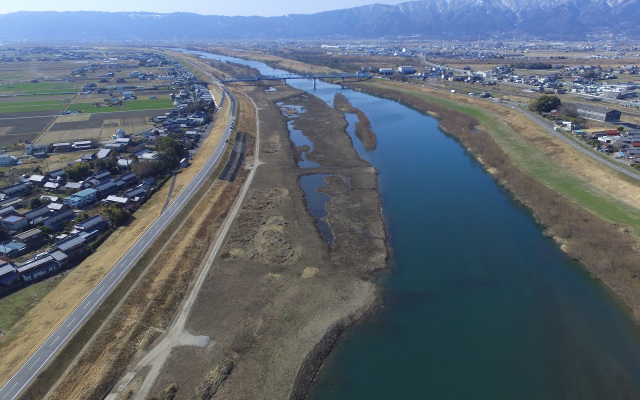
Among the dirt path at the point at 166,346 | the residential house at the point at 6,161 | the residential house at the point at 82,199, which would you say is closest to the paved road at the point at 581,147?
the dirt path at the point at 166,346

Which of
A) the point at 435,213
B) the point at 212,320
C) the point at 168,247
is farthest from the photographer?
the point at 435,213

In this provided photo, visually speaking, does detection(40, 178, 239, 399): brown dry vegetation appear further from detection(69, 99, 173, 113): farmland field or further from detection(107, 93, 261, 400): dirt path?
detection(69, 99, 173, 113): farmland field

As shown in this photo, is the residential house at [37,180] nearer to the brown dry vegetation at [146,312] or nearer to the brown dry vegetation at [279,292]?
the brown dry vegetation at [146,312]

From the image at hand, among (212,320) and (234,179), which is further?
(234,179)

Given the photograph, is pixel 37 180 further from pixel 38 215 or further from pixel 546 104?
pixel 546 104

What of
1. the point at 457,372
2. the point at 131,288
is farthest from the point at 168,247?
the point at 457,372

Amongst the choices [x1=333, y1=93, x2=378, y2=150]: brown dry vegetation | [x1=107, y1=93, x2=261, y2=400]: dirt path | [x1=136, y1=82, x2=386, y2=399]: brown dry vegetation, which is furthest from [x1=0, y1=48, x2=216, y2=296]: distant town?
[x1=333, y1=93, x2=378, y2=150]: brown dry vegetation

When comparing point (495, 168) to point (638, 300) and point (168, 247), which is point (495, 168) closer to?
point (638, 300)
